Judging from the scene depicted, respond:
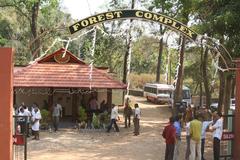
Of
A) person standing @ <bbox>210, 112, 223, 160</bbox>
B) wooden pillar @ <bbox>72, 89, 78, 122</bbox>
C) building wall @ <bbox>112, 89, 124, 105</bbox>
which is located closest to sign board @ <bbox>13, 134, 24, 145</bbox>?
person standing @ <bbox>210, 112, 223, 160</bbox>

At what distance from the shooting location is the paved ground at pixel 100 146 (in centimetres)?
1839

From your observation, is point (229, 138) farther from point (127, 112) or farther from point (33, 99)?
point (33, 99)

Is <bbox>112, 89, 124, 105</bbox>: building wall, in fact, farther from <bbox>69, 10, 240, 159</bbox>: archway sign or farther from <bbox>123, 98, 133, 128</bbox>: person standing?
<bbox>69, 10, 240, 159</bbox>: archway sign

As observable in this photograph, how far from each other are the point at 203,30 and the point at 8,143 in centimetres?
894

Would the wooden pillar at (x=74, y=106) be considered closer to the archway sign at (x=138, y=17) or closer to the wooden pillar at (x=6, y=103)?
the archway sign at (x=138, y=17)

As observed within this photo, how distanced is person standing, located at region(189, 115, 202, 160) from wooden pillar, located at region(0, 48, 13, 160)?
18.8 feet

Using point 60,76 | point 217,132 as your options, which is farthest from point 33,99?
point 217,132

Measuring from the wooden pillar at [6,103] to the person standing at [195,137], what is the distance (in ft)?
18.8

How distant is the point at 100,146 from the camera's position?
20797 mm

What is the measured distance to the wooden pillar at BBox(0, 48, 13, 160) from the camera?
1359cm

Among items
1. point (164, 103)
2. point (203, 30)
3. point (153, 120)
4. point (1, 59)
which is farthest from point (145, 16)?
point (164, 103)

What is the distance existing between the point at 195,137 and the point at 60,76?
1280 cm

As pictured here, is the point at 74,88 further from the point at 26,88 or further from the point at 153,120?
the point at 153,120

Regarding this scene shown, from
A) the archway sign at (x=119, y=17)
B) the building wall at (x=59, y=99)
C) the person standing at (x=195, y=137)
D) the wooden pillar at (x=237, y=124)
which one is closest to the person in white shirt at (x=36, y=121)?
the archway sign at (x=119, y=17)
